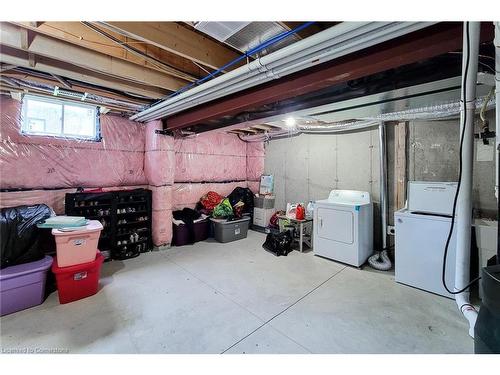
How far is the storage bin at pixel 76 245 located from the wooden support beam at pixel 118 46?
5.78ft

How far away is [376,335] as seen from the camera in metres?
1.78

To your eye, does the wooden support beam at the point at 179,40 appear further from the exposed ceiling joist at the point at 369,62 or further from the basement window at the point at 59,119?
the basement window at the point at 59,119

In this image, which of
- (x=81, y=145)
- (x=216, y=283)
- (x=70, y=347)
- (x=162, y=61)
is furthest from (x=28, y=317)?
(x=162, y=61)

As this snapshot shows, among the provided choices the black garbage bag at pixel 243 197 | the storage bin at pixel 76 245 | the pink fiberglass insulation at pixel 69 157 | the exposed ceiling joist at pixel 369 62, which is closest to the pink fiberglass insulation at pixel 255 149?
the black garbage bag at pixel 243 197

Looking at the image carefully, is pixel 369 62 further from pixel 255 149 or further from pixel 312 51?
pixel 255 149

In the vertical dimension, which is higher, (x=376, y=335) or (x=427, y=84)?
(x=427, y=84)

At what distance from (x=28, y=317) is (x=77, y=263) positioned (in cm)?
54

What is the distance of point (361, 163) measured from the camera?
3670 millimetres

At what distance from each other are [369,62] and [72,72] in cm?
261

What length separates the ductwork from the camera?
1.16 meters

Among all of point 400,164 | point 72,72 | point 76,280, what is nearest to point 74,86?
point 72,72

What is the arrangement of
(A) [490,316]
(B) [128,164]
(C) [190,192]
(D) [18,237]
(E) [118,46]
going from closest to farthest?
(A) [490,316] → (E) [118,46] → (D) [18,237] → (B) [128,164] → (C) [190,192]

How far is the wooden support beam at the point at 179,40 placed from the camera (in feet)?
4.75

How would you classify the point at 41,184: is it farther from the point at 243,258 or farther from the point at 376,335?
the point at 376,335
